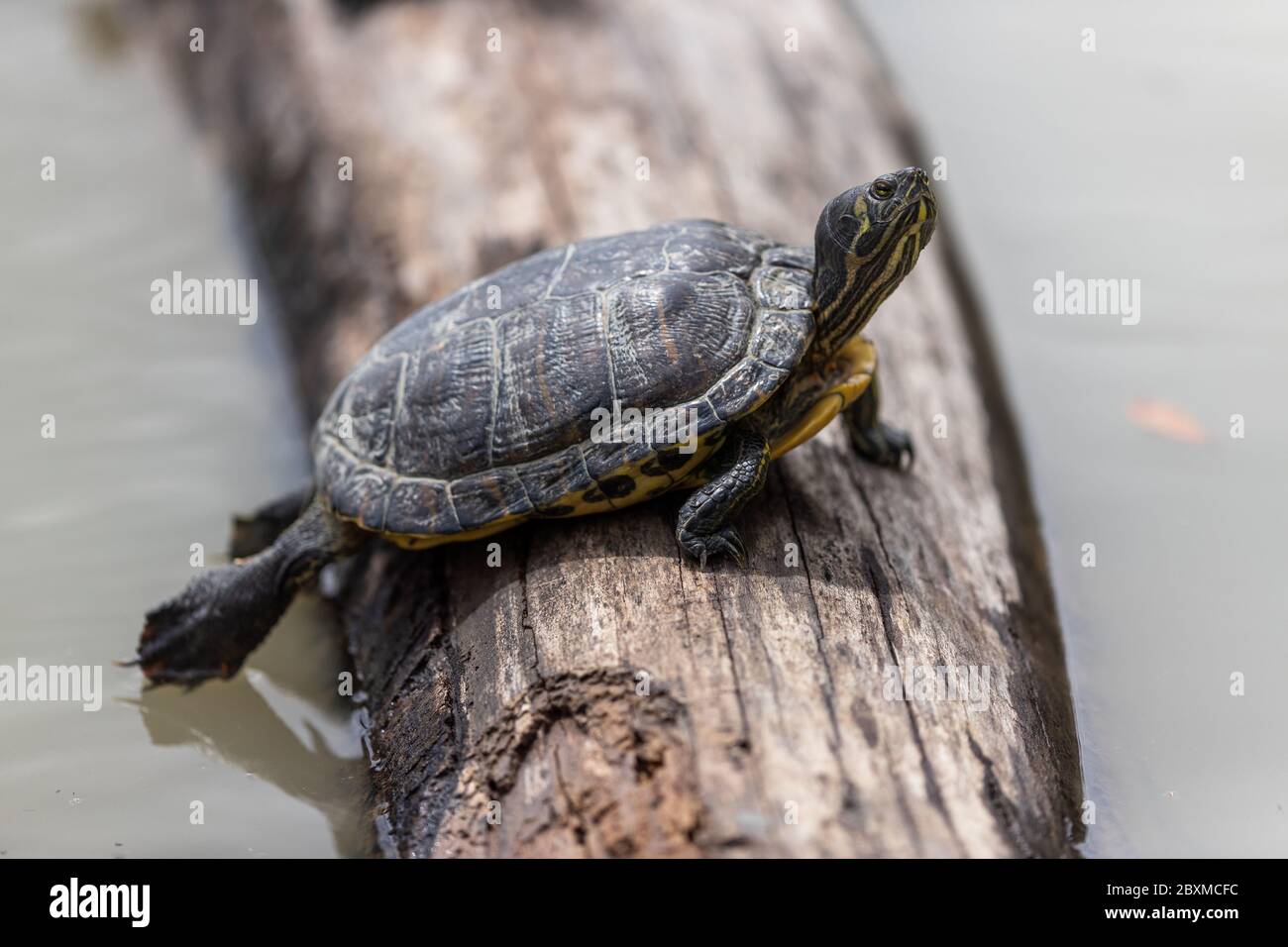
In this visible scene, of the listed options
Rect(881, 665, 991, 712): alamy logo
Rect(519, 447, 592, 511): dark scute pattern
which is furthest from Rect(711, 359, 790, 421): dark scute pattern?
Rect(881, 665, 991, 712): alamy logo

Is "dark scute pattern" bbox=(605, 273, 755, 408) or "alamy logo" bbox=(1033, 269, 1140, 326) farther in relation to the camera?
"alamy logo" bbox=(1033, 269, 1140, 326)

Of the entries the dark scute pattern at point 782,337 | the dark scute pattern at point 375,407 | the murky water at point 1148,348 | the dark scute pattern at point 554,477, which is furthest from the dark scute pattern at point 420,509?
the murky water at point 1148,348

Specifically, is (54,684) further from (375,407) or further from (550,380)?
(550,380)

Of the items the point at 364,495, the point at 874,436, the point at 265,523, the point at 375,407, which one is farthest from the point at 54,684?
the point at 874,436

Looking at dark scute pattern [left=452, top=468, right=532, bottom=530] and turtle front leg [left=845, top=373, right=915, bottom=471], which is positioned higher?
turtle front leg [left=845, top=373, right=915, bottom=471]

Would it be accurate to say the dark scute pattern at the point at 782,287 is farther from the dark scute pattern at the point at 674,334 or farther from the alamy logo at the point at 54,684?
the alamy logo at the point at 54,684

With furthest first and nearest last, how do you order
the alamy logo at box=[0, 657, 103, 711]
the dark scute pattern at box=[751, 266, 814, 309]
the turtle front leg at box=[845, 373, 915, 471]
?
the alamy logo at box=[0, 657, 103, 711]
the turtle front leg at box=[845, 373, 915, 471]
the dark scute pattern at box=[751, 266, 814, 309]

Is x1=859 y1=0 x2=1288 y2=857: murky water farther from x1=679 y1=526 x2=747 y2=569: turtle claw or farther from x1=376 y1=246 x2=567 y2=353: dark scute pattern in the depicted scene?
x1=376 y1=246 x2=567 y2=353: dark scute pattern
